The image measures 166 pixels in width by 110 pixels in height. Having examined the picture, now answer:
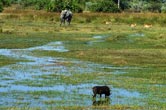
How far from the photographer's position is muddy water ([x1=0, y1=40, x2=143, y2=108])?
15.8m

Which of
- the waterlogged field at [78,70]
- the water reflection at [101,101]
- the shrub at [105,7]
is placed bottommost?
the shrub at [105,7]

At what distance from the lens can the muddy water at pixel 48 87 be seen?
1582 cm

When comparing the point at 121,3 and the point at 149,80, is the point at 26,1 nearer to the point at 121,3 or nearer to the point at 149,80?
the point at 121,3

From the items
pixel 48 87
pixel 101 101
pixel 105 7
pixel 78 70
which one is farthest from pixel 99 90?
pixel 105 7

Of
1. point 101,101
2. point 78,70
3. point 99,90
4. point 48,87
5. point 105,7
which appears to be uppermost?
point 99,90

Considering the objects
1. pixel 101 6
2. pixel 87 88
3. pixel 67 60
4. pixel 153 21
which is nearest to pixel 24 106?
pixel 87 88

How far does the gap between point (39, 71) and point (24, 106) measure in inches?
308

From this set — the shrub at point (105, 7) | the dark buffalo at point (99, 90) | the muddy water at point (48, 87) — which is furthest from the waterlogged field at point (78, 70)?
the shrub at point (105, 7)

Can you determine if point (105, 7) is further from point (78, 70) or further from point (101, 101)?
point (101, 101)

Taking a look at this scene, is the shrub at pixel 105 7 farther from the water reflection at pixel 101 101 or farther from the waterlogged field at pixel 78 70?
the water reflection at pixel 101 101

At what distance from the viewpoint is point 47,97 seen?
16.5m

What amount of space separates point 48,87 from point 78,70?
15.4 feet

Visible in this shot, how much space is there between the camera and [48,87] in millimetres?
18453

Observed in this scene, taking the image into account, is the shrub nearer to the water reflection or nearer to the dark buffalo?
the water reflection
